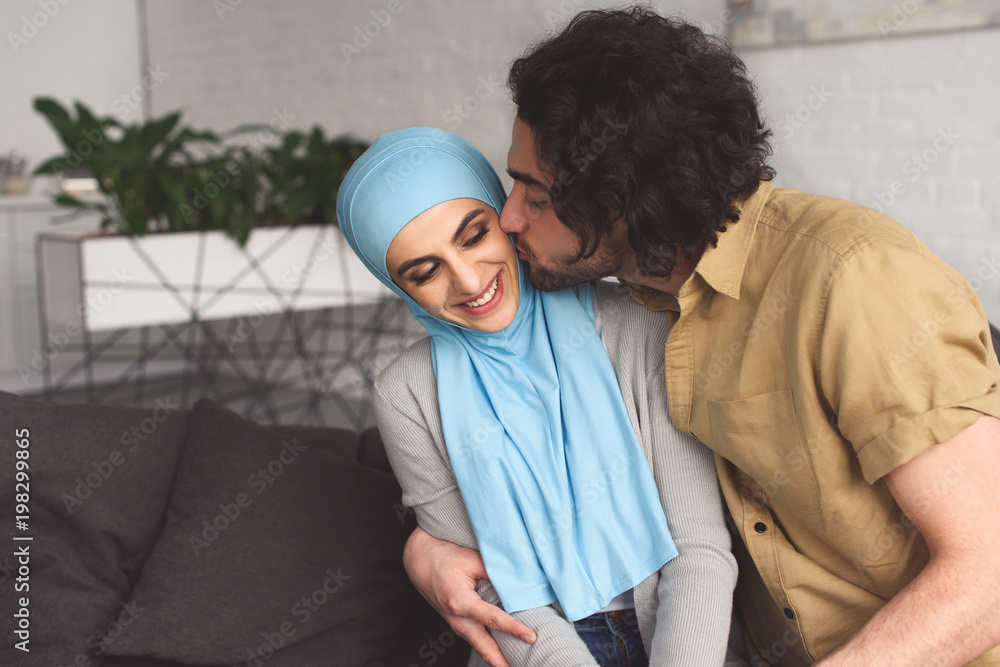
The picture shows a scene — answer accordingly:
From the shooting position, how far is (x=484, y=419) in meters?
1.30

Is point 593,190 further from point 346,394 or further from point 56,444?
point 346,394

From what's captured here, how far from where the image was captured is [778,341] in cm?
115

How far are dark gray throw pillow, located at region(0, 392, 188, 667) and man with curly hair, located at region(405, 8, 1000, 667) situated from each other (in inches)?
34.4

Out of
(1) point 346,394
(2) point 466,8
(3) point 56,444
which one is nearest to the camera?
(3) point 56,444

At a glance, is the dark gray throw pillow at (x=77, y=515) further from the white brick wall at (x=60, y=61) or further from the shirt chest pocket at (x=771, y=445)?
the white brick wall at (x=60, y=61)

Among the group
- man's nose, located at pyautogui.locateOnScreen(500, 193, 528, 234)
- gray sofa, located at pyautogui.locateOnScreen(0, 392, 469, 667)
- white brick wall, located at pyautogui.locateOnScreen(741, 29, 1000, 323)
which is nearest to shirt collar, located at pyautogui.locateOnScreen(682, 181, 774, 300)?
man's nose, located at pyautogui.locateOnScreen(500, 193, 528, 234)

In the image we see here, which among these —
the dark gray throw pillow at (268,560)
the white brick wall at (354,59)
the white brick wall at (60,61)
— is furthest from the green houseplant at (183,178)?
the white brick wall at (60,61)

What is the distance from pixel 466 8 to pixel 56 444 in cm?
284

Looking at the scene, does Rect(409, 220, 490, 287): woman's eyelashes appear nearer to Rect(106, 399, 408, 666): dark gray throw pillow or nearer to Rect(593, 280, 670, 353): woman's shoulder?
Rect(593, 280, 670, 353): woman's shoulder

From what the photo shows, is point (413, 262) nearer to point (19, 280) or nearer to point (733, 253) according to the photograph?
point (733, 253)

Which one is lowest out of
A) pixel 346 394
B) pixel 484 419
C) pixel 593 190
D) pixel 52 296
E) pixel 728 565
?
pixel 346 394

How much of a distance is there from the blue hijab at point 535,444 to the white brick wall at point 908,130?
1.74 m

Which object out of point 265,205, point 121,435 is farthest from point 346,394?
point 121,435

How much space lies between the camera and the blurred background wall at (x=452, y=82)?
248 centimetres
